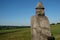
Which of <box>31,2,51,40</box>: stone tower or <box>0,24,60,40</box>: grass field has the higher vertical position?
<box>31,2,51,40</box>: stone tower

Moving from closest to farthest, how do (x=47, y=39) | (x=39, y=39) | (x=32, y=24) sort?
1. (x=47, y=39)
2. (x=39, y=39)
3. (x=32, y=24)

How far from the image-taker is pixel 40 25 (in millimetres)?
9180

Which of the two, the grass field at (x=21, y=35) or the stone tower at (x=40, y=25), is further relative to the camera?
the grass field at (x=21, y=35)

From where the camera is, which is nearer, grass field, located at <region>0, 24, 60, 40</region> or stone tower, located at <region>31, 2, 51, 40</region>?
stone tower, located at <region>31, 2, 51, 40</region>

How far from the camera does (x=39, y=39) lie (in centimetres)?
877

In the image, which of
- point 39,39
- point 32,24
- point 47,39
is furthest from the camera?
point 32,24

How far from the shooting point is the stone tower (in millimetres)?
8808

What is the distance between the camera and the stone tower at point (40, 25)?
881cm

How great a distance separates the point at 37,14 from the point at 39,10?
266 millimetres

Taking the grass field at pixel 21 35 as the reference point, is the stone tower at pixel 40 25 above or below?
above

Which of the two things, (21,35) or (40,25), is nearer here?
(40,25)

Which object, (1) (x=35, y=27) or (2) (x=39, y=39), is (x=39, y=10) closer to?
(1) (x=35, y=27)

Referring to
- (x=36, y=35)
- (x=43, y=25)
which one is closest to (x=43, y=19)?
(x=43, y=25)

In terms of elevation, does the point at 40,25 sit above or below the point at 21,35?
above
